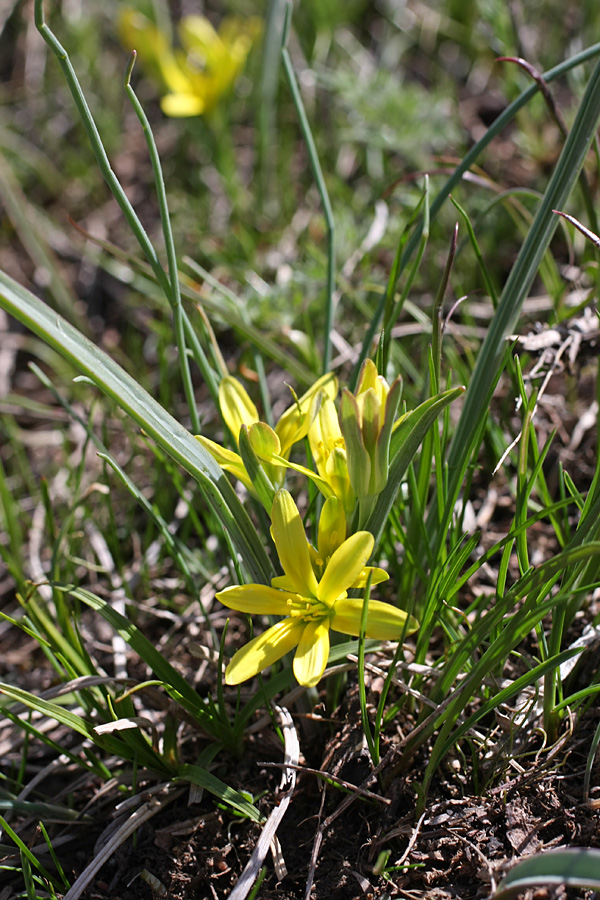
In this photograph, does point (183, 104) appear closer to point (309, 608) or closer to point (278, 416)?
point (278, 416)

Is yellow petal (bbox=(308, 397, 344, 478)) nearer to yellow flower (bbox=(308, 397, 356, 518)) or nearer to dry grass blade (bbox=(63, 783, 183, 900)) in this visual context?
yellow flower (bbox=(308, 397, 356, 518))

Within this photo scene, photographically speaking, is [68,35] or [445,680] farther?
[68,35]

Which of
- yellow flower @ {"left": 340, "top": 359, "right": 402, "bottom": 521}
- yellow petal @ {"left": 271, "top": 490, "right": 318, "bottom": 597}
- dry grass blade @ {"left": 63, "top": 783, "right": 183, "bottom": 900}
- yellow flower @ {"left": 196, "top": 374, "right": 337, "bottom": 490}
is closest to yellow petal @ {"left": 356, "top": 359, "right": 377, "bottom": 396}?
yellow flower @ {"left": 340, "top": 359, "right": 402, "bottom": 521}

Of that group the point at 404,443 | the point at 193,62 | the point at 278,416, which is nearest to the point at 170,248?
the point at 404,443

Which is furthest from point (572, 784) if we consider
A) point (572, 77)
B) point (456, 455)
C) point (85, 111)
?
point (572, 77)

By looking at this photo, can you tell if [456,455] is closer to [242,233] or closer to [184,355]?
[184,355]

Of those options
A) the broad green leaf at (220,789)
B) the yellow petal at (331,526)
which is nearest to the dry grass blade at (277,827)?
the broad green leaf at (220,789)
